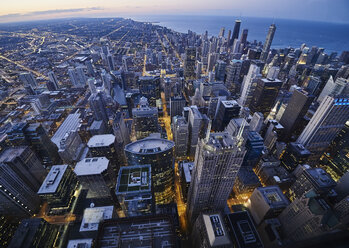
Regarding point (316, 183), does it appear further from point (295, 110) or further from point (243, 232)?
point (295, 110)

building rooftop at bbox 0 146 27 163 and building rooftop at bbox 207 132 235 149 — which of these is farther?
building rooftop at bbox 0 146 27 163

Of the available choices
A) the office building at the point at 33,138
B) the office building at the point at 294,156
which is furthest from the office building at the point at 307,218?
the office building at the point at 33,138

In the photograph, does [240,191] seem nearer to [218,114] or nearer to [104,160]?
[218,114]

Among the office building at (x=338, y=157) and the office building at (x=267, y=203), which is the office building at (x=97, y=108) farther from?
the office building at (x=338, y=157)

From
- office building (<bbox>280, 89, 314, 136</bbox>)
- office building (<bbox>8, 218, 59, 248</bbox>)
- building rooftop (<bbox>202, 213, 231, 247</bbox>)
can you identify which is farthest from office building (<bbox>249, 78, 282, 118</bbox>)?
office building (<bbox>8, 218, 59, 248</bbox>)

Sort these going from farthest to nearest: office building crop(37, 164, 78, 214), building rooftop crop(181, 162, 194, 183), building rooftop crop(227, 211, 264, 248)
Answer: building rooftop crop(181, 162, 194, 183) → office building crop(37, 164, 78, 214) → building rooftop crop(227, 211, 264, 248)

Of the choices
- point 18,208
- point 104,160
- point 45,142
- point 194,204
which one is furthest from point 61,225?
point 194,204

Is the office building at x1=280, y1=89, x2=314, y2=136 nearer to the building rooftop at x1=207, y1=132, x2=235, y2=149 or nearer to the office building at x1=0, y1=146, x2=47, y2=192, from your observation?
the building rooftop at x1=207, y1=132, x2=235, y2=149
